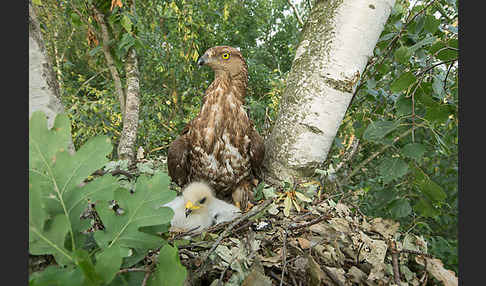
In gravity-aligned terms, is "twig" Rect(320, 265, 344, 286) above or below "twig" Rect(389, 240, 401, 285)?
above

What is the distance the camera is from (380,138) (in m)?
0.91

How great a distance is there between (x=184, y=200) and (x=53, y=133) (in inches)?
46.0

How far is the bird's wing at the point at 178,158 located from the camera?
183 cm

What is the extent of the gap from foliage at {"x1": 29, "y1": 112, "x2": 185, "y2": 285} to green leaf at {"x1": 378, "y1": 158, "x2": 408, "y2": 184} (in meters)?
0.73

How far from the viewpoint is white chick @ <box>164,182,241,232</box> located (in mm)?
1468

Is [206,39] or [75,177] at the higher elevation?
[206,39]

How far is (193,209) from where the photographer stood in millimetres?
1566

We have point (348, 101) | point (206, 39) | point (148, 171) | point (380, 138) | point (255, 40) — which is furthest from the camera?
point (255, 40)

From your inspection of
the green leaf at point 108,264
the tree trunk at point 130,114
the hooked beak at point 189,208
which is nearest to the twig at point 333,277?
the green leaf at point 108,264

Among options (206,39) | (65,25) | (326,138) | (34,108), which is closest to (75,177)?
(34,108)

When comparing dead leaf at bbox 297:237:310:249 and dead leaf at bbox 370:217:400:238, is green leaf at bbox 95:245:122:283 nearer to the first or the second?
dead leaf at bbox 297:237:310:249

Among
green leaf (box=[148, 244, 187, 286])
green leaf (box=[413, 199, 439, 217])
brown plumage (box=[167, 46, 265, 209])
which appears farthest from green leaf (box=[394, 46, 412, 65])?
green leaf (box=[148, 244, 187, 286])

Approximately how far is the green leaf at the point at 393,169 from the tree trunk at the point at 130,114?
5.68 feet

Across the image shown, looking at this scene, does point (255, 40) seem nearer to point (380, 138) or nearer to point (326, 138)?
point (326, 138)
